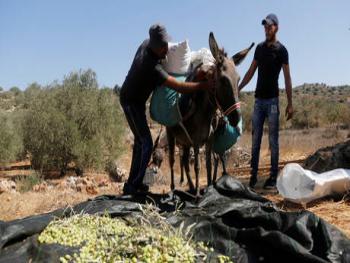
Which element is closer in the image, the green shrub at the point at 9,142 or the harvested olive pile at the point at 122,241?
the harvested olive pile at the point at 122,241

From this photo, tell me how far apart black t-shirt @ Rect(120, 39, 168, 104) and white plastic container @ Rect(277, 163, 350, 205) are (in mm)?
2128

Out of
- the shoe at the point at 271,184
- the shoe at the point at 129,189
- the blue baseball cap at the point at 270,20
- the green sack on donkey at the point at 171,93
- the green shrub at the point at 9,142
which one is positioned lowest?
the shoe at the point at 271,184

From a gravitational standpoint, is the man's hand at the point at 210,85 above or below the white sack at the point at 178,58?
below

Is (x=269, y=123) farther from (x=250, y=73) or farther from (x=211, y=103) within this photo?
(x=211, y=103)

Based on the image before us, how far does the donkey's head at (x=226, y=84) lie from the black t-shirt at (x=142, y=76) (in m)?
0.77

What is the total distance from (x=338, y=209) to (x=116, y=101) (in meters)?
14.3

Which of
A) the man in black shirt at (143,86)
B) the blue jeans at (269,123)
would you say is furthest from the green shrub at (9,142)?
the man in black shirt at (143,86)

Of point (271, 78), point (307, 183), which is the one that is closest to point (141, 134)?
point (307, 183)

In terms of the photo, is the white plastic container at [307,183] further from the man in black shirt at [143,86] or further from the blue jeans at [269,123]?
the man in black shirt at [143,86]

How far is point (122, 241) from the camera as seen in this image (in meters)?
3.30

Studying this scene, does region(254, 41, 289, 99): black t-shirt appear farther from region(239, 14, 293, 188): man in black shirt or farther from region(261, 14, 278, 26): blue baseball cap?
region(261, 14, 278, 26): blue baseball cap

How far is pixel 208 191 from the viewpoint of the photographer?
16.8 ft

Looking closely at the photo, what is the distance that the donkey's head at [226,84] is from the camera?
18.6 feet

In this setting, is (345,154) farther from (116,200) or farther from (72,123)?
(72,123)
